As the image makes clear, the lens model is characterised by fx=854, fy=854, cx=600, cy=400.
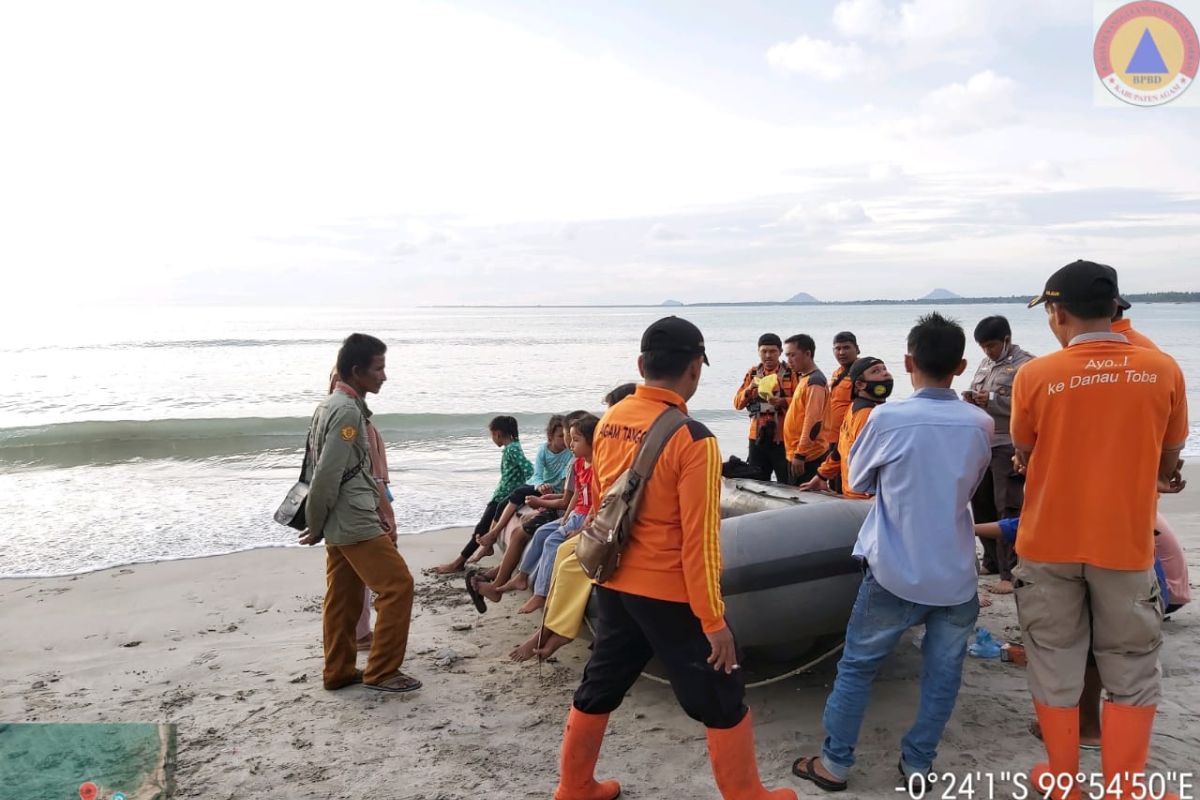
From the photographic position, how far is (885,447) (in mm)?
2713

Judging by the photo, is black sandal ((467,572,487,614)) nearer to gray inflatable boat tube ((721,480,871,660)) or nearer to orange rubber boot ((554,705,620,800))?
gray inflatable boat tube ((721,480,871,660))

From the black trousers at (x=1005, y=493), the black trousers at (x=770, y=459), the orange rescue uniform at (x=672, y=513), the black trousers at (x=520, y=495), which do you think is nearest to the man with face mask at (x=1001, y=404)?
the black trousers at (x=1005, y=493)

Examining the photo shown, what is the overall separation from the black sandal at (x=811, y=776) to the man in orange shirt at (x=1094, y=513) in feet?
2.18

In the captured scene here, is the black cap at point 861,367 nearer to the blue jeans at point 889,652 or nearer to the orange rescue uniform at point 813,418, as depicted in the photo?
the orange rescue uniform at point 813,418

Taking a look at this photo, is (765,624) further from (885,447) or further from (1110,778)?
(1110,778)

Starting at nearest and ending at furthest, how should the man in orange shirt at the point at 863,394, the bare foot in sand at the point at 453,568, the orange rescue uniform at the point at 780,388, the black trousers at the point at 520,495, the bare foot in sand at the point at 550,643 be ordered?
the bare foot in sand at the point at 550,643 → the man in orange shirt at the point at 863,394 → the black trousers at the point at 520,495 → the bare foot in sand at the point at 453,568 → the orange rescue uniform at the point at 780,388

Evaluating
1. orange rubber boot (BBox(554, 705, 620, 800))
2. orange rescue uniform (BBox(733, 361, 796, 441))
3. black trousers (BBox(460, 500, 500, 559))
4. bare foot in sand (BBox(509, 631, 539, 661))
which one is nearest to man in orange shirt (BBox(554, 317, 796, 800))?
orange rubber boot (BBox(554, 705, 620, 800))

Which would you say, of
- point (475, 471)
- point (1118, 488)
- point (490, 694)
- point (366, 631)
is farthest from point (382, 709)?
point (475, 471)

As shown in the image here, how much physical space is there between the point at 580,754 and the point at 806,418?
3505 mm

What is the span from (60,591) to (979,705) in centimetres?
585

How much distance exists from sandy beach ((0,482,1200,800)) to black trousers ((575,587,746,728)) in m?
0.61

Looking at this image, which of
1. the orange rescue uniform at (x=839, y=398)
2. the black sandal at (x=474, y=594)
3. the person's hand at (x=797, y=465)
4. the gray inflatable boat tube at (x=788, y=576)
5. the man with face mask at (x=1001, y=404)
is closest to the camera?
the gray inflatable boat tube at (x=788, y=576)

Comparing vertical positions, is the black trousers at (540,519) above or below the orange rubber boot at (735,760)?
above

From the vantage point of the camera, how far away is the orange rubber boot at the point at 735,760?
2.48 metres
